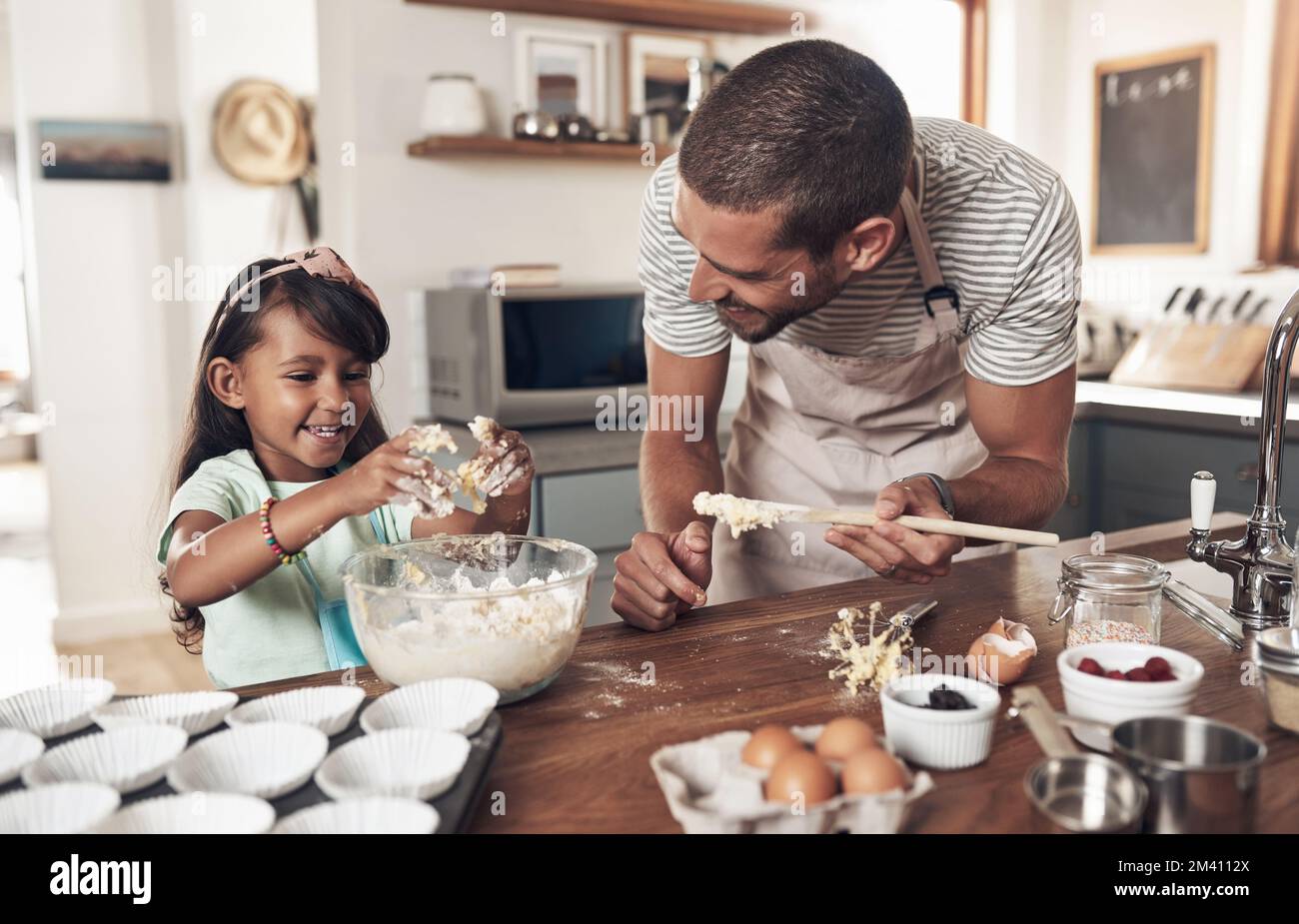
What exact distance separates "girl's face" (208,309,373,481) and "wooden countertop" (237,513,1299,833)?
437 mm

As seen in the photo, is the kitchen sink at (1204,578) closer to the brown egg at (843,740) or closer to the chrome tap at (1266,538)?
the chrome tap at (1266,538)

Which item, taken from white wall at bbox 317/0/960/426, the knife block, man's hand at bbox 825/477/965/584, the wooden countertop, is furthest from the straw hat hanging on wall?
man's hand at bbox 825/477/965/584

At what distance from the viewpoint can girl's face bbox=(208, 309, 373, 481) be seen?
1503 mm

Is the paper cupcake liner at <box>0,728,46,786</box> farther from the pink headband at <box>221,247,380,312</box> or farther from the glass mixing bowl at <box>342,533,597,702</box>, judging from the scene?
the pink headband at <box>221,247,380,312</box>

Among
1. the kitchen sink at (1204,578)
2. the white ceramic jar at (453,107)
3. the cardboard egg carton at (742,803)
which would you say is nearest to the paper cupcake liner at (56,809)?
the cardboard egg carton at (742,803)

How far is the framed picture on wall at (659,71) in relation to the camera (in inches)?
145

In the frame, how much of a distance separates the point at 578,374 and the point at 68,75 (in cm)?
225

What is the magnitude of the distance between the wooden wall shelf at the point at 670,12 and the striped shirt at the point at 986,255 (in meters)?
1.90

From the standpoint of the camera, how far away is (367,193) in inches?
134

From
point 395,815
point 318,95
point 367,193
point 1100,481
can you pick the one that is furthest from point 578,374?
point 395,815

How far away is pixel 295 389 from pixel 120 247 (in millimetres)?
3085

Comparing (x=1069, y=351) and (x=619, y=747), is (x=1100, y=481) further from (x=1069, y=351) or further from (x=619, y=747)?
(x=619, y=747)

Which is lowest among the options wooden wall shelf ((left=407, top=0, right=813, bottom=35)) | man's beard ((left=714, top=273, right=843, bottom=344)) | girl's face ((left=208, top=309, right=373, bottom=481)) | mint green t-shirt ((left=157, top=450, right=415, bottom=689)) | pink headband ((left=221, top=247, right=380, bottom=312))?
mint green t-shirt ((left=157, top=450, right=415, bottom=689))

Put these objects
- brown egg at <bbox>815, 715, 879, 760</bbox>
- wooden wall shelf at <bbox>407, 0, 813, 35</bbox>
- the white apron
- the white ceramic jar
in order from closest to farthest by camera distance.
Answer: brown egg at <bbox>815, 715, 879, 760</bbox>
the white apron
the white ceramic jar
wooden wall shelf at <bbox>407, 0, 813, 35</bbox>
